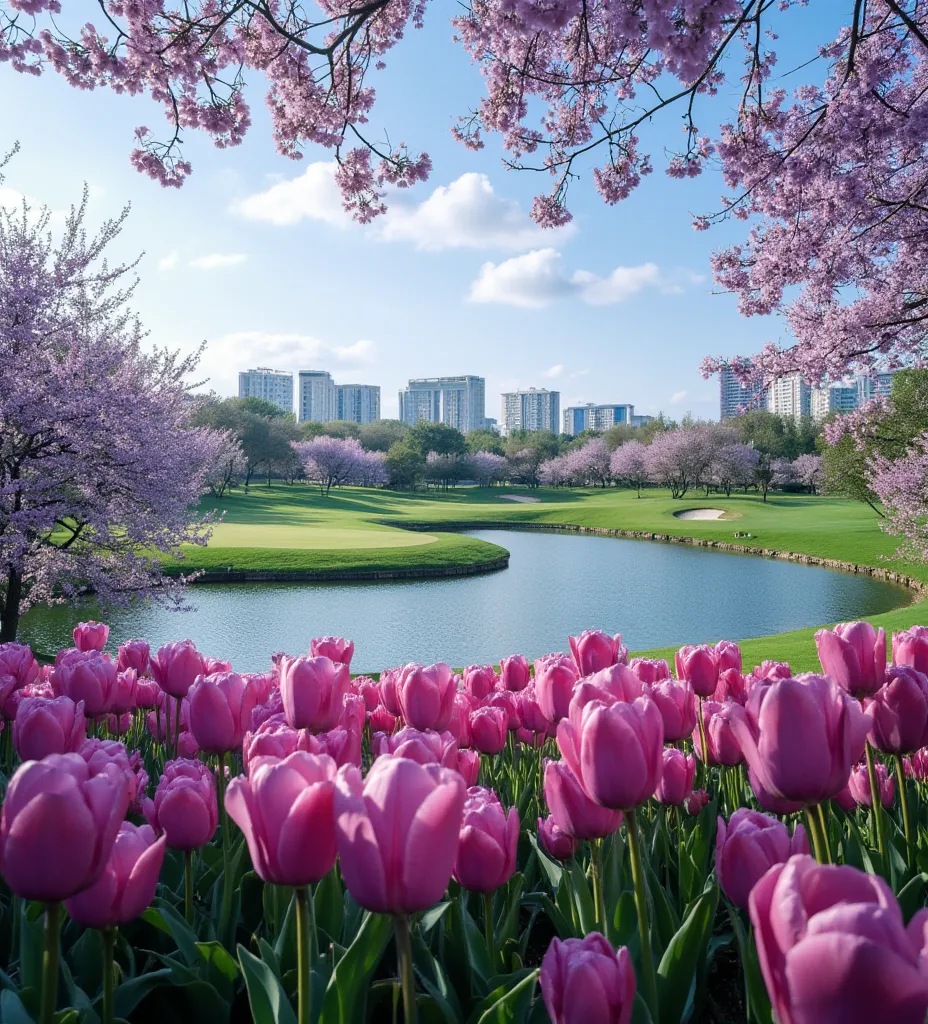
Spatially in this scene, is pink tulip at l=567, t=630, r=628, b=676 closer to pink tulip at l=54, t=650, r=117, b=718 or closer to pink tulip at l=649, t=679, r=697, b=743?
pink tulip at l=649, t=679, r=697, b=743

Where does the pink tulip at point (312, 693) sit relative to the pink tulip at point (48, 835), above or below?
below

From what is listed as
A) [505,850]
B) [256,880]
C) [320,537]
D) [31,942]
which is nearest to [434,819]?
[505,850]

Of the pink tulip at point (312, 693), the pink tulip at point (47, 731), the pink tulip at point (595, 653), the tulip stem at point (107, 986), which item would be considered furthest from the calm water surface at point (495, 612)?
the tulip stem at point (107, 986)

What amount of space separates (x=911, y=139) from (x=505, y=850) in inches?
332

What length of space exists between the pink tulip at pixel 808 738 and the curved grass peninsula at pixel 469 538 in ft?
29.3

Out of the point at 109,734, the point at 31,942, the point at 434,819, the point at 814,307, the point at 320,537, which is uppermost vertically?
the point at 814,307

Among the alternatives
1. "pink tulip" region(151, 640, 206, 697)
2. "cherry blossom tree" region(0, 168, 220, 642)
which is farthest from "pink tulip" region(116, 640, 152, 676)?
"cherry blossom tree" region(0, 168, 220, 642)

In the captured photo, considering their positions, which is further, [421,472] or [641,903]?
[421,472]

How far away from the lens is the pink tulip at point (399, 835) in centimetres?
81

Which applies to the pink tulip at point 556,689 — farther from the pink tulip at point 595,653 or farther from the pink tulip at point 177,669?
the pink tulip at point 177,669

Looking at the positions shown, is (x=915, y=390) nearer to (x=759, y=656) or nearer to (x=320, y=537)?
(x=759, y=656)

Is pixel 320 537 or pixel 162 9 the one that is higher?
pixel 162 9

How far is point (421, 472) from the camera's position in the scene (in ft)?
254

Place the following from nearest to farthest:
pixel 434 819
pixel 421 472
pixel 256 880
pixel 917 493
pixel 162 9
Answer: pixel 434 819, pixel 256 880, pixel 162 9, pixel 917 493, pixel 421 472
